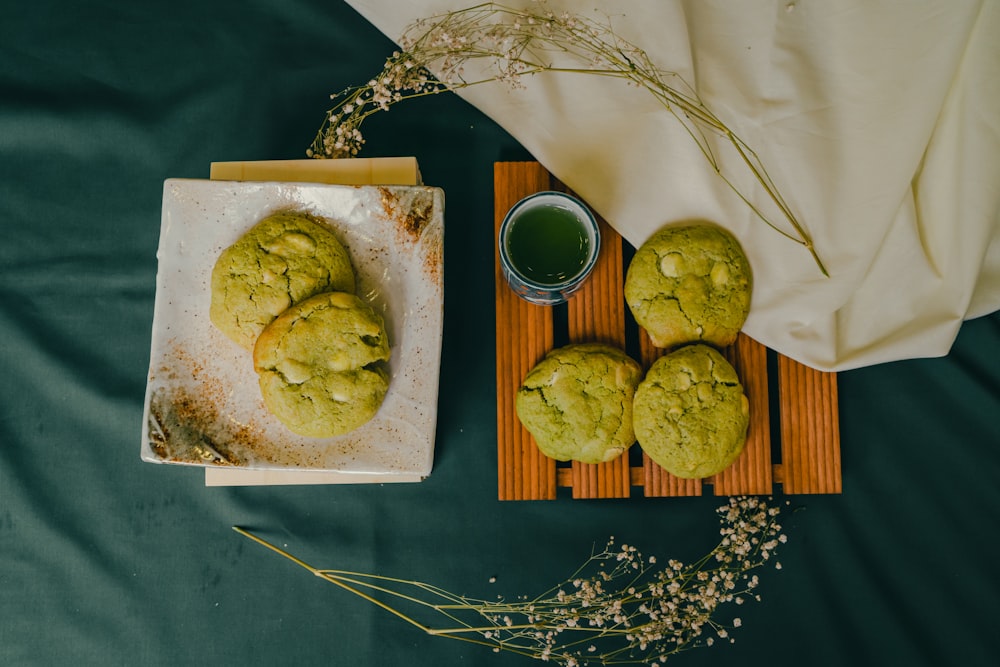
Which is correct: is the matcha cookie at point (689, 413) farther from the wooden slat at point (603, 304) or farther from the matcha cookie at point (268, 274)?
the matcha cookie at point (268, 274)

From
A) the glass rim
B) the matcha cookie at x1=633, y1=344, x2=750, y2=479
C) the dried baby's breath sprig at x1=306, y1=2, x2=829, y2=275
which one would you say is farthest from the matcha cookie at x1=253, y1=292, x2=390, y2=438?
the matcha cookie at x1=633, y1=344, x2=750, y2=479

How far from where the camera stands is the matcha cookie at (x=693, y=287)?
1044mm

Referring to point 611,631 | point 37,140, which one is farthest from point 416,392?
point 37,140

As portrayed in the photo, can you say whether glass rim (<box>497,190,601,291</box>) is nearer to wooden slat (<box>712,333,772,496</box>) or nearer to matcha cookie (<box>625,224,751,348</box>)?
matcha cookie (<box>625,224,751,348</box>)

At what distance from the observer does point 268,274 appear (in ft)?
3.30

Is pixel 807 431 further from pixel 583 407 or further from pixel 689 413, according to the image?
pixel 583 407

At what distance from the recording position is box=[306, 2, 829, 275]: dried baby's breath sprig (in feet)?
3.42

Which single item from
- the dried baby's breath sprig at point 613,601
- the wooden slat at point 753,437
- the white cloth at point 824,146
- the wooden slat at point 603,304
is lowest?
the dried baby's breath sprig at point 613,601

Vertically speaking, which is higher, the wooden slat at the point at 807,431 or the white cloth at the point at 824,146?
the white cloth at the point at 824,146

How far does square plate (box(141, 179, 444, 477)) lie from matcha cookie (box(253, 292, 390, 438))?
75 millimetres

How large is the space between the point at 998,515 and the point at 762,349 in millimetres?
557

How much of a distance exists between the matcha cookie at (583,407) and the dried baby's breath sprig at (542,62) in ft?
1.20

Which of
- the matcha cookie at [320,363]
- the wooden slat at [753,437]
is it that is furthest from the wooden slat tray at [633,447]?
the matcha cookie at [320,363]

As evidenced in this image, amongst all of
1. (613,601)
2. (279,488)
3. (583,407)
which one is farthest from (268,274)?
(613,601)
